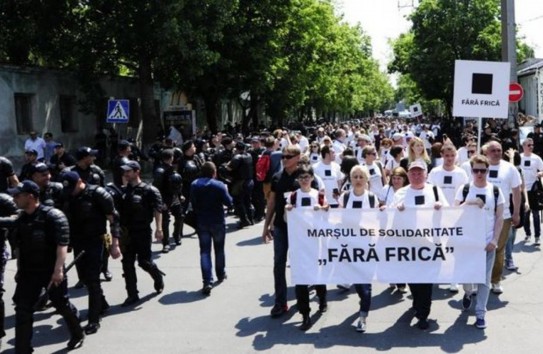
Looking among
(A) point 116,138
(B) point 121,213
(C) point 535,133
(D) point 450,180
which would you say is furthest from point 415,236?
(A) point 116,138

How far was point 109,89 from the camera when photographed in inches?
1231

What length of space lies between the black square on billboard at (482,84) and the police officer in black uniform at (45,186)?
6.71 meters

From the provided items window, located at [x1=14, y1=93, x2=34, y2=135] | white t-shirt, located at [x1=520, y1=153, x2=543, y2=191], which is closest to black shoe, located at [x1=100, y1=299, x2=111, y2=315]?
white t-shirt, located at [x1=520, y1=153, x2=543, y2=191]

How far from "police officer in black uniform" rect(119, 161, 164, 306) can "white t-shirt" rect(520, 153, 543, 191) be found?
6238 millimetres

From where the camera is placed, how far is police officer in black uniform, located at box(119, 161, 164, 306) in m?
7.95

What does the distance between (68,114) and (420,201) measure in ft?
78.5

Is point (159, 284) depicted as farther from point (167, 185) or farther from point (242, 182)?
point (242, 182)

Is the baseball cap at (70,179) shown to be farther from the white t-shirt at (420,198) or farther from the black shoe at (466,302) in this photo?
the black shoe at (466,302)

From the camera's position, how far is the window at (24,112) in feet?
81.1

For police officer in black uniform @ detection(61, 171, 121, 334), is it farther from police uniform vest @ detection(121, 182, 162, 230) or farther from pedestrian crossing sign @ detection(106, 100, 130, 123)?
pedestrian crossing sign @ detection(106, 100, 130, 123)

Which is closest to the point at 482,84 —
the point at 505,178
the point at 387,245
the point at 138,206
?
the point at 505,178

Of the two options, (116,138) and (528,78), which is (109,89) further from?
(528,78)

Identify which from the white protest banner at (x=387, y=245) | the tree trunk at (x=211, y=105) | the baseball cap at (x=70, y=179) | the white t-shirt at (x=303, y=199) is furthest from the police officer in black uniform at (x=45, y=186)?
the tree trunk at (x=211, y=105)

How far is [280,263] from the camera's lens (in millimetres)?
7180
